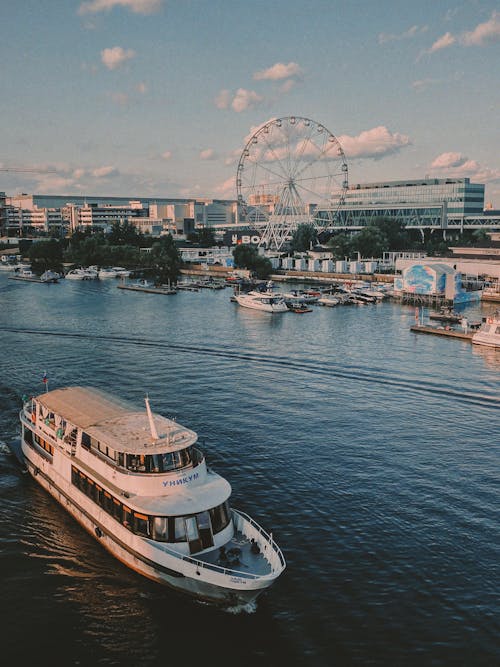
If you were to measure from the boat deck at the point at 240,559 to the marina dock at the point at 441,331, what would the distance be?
66006 millimetres

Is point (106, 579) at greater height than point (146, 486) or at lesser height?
lesser

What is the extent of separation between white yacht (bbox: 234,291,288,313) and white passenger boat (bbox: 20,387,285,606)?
83105mm

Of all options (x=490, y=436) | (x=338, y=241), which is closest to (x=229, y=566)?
(x=490, y=436)

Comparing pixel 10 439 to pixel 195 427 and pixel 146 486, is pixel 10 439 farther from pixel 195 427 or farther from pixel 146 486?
pixel 146 486

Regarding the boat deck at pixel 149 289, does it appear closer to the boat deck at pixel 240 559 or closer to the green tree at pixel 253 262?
the green tree at pixel 253 262

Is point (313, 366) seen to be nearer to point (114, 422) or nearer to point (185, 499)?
point (114, 422)

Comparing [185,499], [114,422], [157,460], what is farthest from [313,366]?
[185,499]

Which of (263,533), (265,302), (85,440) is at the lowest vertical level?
(263,533)

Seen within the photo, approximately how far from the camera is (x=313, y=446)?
1674 inches

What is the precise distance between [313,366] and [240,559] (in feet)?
138

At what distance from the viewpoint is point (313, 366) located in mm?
66625

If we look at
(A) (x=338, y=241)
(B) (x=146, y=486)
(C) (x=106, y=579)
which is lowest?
(C) (x=106, y=579)

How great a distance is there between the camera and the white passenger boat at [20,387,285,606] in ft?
81.3

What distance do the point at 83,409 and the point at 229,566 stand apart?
13486mm
